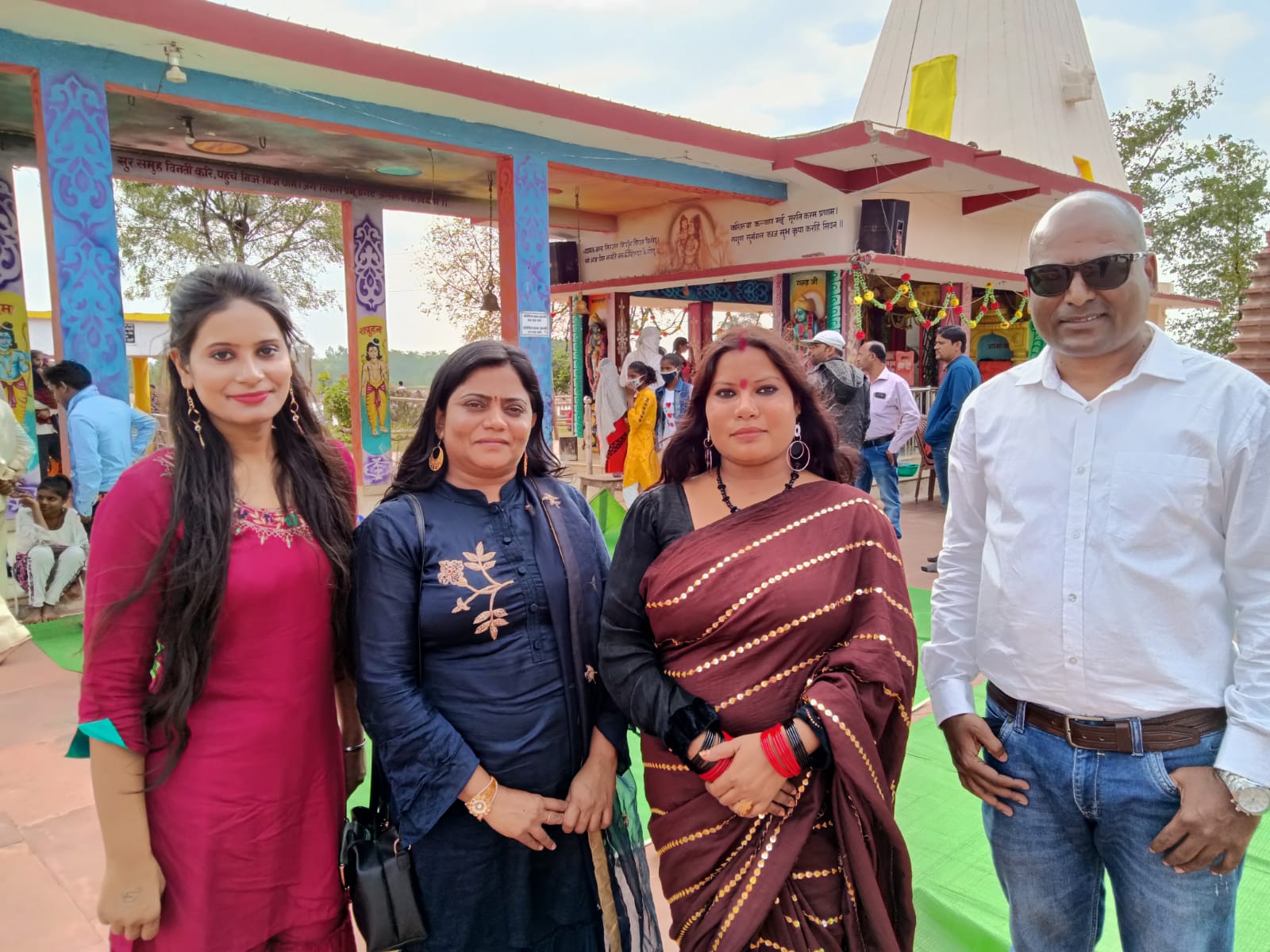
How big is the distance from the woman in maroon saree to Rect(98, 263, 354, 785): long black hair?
0.60m

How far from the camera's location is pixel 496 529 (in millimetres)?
1728

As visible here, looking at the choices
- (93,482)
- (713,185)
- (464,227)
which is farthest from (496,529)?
(464,227)

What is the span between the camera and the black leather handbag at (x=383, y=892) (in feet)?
5.18

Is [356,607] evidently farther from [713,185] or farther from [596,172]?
[713,185]

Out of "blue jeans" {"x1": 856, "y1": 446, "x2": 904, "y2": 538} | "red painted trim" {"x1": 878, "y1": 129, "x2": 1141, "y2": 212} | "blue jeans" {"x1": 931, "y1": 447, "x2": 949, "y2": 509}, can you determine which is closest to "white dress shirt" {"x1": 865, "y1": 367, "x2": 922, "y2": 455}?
"blue jeans" {"x1": 856, "y1": 446, "x2": 904, "y2": 538}

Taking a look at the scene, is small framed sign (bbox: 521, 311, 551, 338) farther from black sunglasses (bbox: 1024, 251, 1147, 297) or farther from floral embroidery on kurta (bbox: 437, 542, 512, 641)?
black sunglasses (bbox: 1024, 251, 1147, 297)

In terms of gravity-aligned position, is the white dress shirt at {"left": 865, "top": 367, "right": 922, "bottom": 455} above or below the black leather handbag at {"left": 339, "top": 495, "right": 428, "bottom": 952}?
above

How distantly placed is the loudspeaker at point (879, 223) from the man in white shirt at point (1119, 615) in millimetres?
8621

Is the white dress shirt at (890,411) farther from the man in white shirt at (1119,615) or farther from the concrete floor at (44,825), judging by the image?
the man in white shirt at (1119,615)

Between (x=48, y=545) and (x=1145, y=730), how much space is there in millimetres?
6101

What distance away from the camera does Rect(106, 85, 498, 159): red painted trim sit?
213 inches

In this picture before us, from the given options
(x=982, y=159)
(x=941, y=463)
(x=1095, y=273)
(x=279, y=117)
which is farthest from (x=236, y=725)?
(x=982, y=159)

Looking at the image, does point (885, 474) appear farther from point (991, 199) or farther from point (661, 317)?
point (661, 317)

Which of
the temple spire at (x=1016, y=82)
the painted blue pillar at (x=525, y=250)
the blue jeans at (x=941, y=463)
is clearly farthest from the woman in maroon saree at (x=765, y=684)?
the temple spire at (x=1016, y=82)
